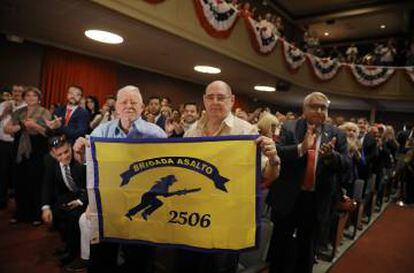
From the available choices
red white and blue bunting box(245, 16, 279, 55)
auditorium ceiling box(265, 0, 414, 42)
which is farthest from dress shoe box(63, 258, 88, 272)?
auditorium ceiling box(265, 0, 414, 42)

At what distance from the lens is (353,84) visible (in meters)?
11.4

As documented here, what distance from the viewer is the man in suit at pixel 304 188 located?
2375 mm

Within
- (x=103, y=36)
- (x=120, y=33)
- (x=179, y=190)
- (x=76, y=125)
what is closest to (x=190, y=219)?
(x=179, y=190)

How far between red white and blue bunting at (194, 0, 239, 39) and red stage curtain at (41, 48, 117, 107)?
3.36 m

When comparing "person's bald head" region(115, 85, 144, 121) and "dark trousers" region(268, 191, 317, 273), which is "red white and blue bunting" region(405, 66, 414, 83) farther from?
"person's bald head" region(115, 85, 144, 121)

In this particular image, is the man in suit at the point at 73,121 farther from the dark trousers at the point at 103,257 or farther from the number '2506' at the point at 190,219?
the number '2506' at the point at 190,219

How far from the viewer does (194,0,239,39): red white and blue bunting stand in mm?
5727

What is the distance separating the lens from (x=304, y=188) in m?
2.42

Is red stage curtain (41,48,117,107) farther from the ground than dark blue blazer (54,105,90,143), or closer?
farther from the ground

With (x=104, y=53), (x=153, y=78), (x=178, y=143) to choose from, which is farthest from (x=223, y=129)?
(x=153, y=78)

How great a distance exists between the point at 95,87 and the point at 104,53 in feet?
2.91

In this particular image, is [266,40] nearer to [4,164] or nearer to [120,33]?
[120,33]

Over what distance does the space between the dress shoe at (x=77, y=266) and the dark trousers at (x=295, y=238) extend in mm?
1626

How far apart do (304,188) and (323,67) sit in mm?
9043
